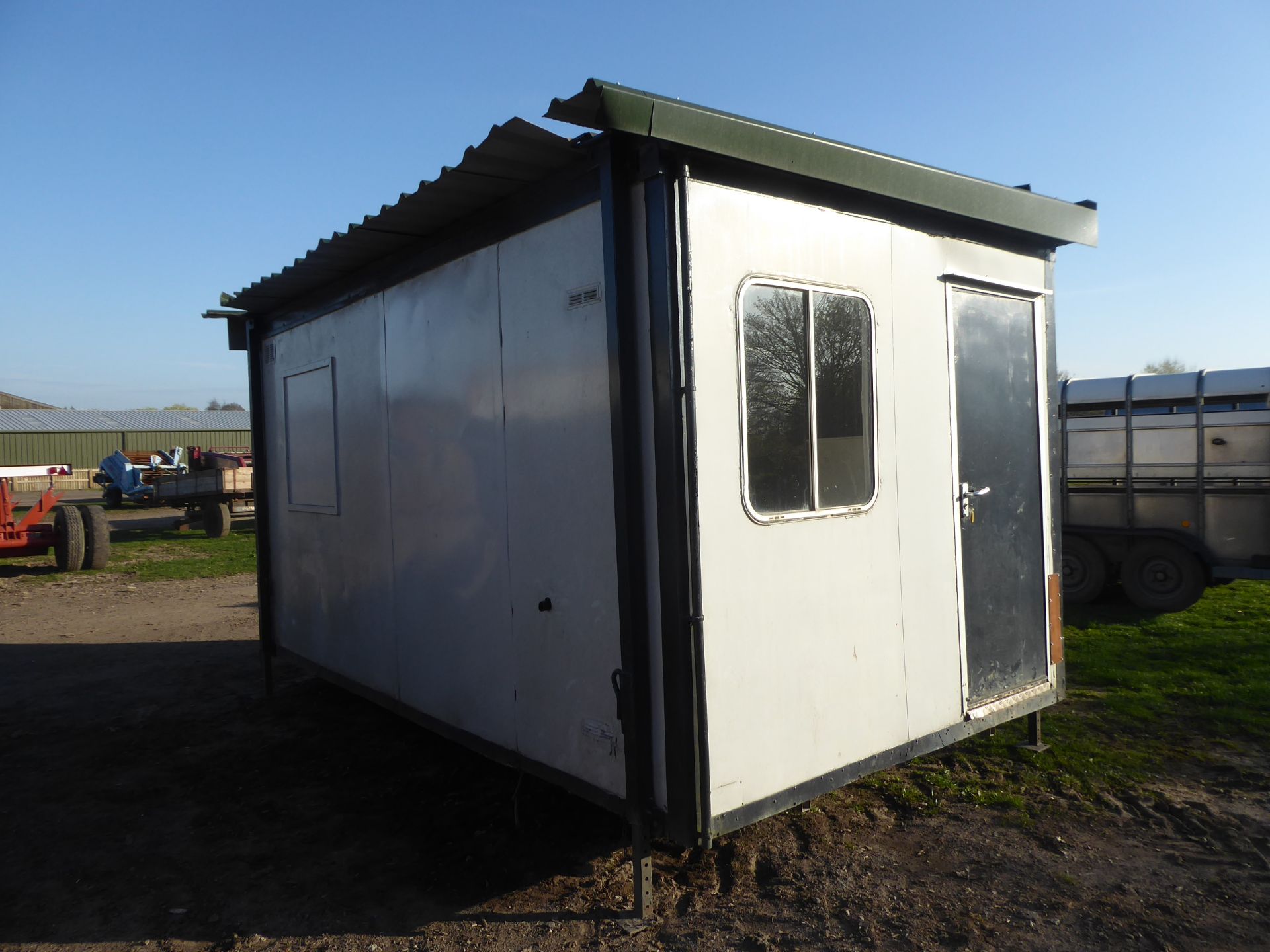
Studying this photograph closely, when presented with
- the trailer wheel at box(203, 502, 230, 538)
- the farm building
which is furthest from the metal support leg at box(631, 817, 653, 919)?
the farm building

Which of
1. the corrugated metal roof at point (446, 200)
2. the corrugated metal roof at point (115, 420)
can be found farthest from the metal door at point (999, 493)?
the corrugated metal roof at point (115, 420)

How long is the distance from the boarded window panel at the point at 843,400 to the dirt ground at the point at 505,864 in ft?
4.90

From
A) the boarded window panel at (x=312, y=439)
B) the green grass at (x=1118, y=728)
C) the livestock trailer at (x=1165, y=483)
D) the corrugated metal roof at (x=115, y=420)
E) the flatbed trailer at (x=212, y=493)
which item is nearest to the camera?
the green grass at (x=1118, y=728)

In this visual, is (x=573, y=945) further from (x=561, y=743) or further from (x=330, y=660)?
(x=330, y=660)

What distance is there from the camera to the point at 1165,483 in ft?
26.9

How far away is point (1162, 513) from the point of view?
27.0 feet

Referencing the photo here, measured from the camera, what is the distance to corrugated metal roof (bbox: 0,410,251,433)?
42.1 metres

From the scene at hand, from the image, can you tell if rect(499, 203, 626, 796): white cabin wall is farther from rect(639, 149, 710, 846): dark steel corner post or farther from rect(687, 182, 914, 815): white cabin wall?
rect(687, 182, 914, 815): white cabin wall

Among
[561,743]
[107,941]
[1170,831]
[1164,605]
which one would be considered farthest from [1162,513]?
[107,941]

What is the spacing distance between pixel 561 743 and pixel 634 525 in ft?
3.40

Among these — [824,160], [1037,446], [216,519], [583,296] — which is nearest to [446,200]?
[583,296]

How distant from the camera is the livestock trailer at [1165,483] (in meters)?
7.71

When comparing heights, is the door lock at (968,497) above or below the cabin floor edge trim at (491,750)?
above

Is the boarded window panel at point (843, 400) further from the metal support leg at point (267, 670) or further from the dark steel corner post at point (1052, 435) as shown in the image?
the metal support leg at point (267, 670)
